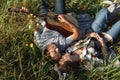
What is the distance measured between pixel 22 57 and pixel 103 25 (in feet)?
4.07

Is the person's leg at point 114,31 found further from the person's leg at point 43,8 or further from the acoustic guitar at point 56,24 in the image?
the person's leg at point 43,8

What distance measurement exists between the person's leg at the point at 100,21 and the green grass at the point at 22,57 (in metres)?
0.30

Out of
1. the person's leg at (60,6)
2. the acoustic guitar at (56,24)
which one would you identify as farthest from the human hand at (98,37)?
the person's leg at (60,6)

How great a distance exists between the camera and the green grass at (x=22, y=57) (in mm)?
3477

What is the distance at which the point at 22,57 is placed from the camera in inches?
143

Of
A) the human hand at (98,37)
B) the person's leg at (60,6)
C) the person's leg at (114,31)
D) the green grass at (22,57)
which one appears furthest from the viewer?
the person's leg at (60,6)

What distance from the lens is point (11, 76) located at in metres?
3.39

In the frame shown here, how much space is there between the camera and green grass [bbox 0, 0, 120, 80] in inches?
137

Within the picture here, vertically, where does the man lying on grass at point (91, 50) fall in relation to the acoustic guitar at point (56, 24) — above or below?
below

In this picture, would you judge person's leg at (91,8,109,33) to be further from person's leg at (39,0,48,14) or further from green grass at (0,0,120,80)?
person's leg at (39,0,48,14)

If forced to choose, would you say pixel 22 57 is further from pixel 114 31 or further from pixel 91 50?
pixel 114 31

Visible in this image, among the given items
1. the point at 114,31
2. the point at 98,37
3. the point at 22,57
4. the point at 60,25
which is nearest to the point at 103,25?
the point at 114,31

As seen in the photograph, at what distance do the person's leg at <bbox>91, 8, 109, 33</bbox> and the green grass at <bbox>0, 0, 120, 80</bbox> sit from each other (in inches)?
11.9

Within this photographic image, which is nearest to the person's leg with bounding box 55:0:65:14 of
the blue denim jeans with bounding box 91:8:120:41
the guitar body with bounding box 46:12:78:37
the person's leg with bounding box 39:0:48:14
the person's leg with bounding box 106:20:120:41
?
the person's leg with bounding box 39:0:48:14
